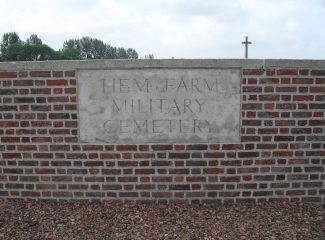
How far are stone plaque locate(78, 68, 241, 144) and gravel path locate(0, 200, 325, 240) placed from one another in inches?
30.4

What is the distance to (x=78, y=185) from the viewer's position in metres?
3.69

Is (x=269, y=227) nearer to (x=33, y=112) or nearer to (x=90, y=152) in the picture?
(x=90, y=152)

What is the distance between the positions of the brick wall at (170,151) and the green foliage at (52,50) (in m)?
63.3

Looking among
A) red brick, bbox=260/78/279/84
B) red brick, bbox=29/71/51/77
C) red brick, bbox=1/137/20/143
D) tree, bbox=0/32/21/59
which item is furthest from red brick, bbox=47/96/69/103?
tree, bbox=0/32/21/59

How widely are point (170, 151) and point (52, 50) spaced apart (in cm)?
6909

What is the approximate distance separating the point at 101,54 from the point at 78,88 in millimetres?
97080

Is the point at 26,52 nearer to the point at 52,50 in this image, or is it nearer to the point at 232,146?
the point at 52,50

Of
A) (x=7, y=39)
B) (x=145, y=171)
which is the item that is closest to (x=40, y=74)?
(x=145, y=171)

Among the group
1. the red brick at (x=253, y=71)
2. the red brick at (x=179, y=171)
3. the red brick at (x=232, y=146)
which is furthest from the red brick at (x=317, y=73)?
the red brick at (x=179, y=171)

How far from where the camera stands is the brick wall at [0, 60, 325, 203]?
3.51 metres

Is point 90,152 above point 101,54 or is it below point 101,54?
below

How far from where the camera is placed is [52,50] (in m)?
67.1

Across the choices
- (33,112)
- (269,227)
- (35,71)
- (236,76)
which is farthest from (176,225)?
(35,71)

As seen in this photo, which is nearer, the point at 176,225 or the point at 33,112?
the point at 176,225
